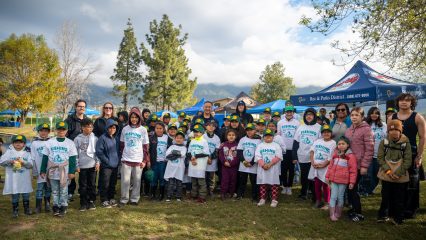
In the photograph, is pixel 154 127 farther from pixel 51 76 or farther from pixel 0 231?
pixel 51 76

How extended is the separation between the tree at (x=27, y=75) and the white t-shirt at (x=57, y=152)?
23.8 m

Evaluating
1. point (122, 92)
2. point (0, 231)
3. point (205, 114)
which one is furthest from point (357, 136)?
point (122, 92)

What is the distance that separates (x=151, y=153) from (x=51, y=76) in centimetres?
2398

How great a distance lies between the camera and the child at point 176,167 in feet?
21.4

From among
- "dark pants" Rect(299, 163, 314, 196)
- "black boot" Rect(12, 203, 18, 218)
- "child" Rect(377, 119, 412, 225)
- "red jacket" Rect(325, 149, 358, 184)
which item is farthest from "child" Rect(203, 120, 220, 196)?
"black boot" Rect(12, 203, 18, 218)

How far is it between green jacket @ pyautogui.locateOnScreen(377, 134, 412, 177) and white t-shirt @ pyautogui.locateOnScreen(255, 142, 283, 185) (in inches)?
79.0

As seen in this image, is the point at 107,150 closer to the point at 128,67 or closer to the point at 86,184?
the point at 86,184

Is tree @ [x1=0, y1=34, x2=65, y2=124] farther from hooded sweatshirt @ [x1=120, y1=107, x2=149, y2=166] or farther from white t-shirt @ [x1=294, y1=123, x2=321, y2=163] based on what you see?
white t-shirt @ [x1=294, y1=123, x2=321, y2=163]

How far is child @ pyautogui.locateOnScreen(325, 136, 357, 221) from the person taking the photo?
16.6 feet

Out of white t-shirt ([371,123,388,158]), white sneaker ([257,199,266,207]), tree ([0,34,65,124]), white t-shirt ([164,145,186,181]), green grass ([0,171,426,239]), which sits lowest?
green grass ([0,171,426,239])

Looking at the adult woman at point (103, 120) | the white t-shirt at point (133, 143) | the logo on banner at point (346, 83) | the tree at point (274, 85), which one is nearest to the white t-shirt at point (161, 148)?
the white t-shirt at point (133, 143)

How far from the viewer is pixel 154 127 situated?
24.0 feet

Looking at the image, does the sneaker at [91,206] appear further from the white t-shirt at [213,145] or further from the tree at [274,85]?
the tree at [274,85]

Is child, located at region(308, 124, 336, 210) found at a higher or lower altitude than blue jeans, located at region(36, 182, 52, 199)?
higher
